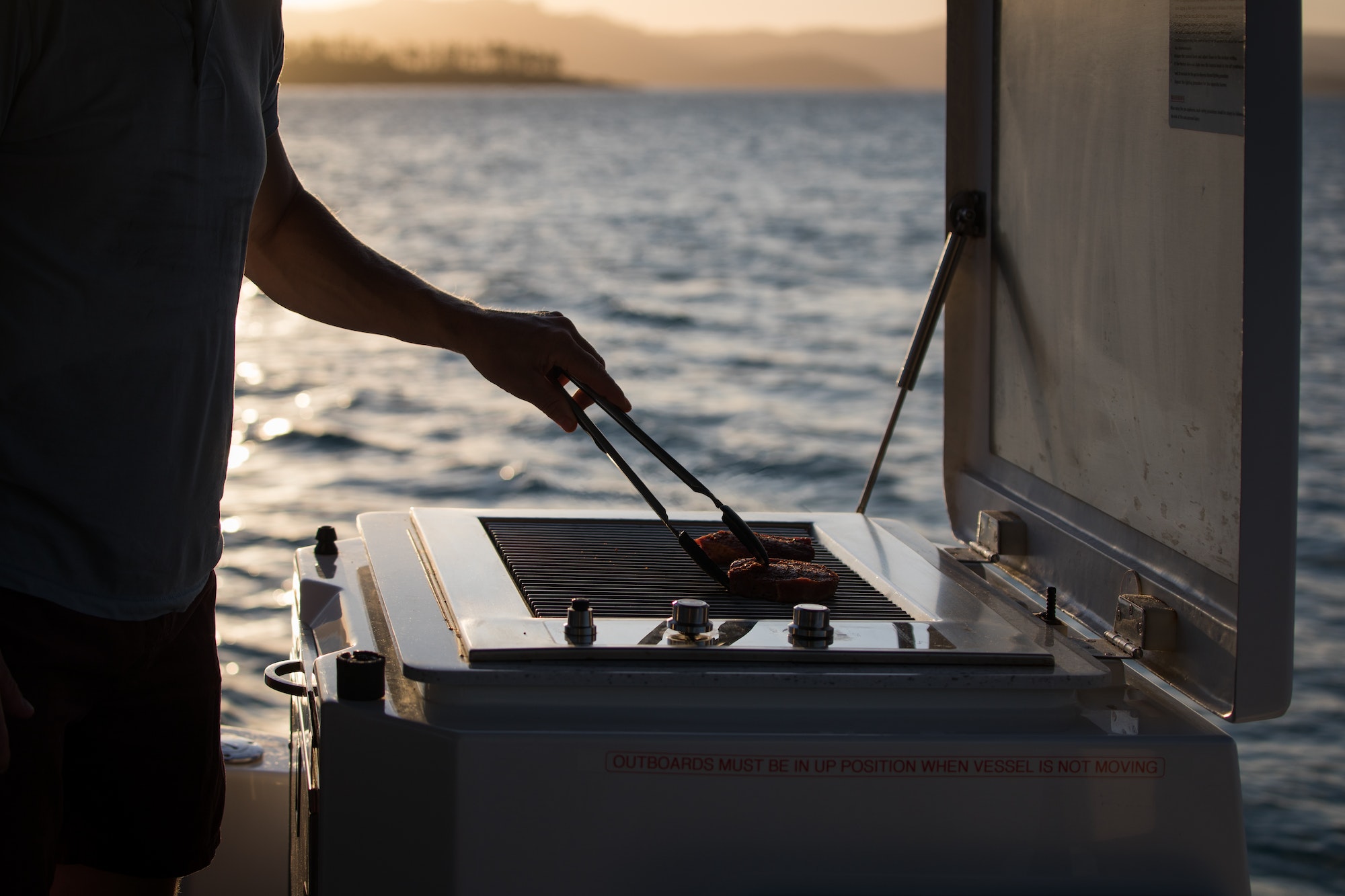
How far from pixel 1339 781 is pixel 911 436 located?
17.0 feet

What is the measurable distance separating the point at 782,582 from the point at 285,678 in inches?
23.2

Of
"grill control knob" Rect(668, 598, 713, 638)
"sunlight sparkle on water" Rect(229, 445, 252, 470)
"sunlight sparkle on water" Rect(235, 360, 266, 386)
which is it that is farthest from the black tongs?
"sunlight sparkle on water" Rect(235, 360, 266, 386)

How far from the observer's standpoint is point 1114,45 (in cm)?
166

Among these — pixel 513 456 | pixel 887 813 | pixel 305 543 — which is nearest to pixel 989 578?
pixel 887 813

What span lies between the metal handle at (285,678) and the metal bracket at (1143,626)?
918 mm

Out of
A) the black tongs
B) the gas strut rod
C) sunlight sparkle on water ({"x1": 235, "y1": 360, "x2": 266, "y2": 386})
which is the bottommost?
sunlight sparkle on water ({"x1": 235, "y1": 360, "x2": 266, "y2": 386})

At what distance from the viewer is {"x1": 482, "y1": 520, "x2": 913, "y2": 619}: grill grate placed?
4.89ft

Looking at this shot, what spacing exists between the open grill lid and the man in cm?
63

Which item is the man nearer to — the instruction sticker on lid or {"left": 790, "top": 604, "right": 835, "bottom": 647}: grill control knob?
{"left": 790, "top": 604, "right": 835, "bottom": 647}: grill control knob

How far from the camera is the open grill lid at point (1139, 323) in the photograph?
4.27ft

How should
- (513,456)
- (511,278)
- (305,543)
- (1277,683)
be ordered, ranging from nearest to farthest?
1. (1277,683)
2. (305,543)
3. (513,456)
4. (511,278)

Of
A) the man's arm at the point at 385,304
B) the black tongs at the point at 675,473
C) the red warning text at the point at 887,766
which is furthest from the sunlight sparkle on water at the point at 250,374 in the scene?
the red warning text at the point at 887,766

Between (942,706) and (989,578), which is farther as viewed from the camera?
(989,578)

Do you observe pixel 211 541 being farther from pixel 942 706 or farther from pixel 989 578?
pixel 989 578
